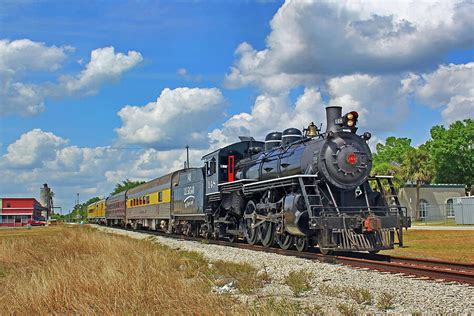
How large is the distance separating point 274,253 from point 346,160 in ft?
12.0

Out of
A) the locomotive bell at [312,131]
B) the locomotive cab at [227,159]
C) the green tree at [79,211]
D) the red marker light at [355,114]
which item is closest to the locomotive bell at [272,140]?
the locomotive cab at [227,159]

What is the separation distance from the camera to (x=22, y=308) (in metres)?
7.76

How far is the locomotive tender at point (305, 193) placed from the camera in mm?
13836

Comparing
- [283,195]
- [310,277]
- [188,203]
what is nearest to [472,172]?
[188,203]

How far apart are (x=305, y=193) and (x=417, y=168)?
166ft

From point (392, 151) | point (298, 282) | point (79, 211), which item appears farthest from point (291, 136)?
point (79, 211)

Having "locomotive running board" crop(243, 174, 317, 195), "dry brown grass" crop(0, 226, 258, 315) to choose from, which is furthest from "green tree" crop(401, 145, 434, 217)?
"dry brown grass" crop(0, 226, 258, 315)

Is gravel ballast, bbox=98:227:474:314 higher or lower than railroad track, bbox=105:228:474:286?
lower

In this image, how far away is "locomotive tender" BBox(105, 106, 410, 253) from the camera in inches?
545

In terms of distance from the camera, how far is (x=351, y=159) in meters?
15.0

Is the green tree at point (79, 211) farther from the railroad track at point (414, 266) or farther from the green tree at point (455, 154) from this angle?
the railroad track at point (414, 266)

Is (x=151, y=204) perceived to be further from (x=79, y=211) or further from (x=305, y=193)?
(x=79, y=211)

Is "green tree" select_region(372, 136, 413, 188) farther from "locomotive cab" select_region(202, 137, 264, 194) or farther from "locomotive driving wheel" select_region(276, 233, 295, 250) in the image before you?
"locomotive driving wheel" select_region(276, 233, 295, 250)

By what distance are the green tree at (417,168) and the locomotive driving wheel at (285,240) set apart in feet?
152
